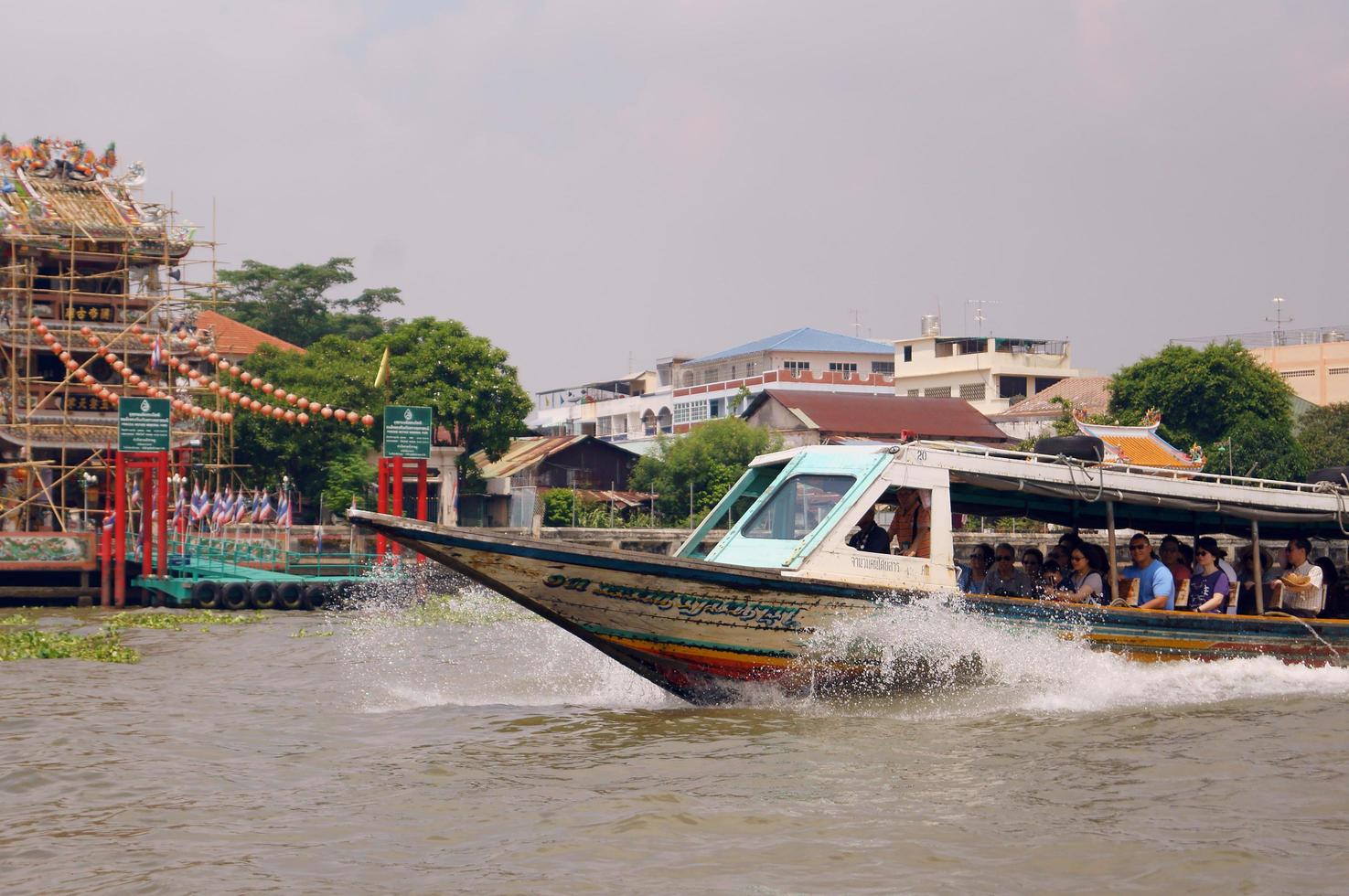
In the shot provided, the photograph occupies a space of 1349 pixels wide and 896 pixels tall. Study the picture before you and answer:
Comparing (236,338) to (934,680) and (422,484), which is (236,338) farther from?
(934,680)

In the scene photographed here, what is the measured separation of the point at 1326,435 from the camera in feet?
156

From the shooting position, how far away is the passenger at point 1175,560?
13781 millimetres

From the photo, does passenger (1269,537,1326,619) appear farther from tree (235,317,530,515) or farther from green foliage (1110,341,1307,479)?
tree (235,317,530,515)

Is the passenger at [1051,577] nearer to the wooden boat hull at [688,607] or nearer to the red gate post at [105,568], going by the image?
the wooden boat hull at [688,607]

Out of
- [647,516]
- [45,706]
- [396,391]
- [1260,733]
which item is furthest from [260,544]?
[1260,733]

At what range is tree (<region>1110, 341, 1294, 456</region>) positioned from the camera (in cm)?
4759

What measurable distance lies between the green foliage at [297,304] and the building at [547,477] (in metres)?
17.8

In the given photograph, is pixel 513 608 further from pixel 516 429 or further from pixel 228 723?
pixel 516 429

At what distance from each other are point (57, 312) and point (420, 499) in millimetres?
18277

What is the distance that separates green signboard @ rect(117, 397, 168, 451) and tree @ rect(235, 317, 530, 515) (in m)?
14.6

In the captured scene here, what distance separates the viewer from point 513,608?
2894 cm

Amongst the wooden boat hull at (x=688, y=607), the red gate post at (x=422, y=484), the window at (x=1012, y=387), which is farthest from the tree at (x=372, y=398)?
the wooden boat hull at (x=688, y=607)

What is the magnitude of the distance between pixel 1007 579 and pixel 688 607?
12.5ft

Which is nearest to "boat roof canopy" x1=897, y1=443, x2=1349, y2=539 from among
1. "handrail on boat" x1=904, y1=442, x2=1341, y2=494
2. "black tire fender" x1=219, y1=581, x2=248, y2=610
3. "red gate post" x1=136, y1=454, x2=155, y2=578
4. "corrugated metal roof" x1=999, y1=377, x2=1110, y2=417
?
"handrail on boat" x1=904, y1=442, x2=1341, y2=494
